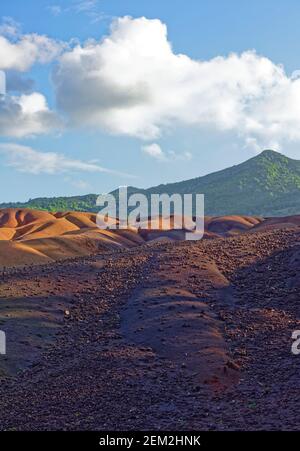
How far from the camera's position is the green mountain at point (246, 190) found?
139625 mm

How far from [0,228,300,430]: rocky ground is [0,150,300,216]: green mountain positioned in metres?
102

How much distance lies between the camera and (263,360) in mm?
14570

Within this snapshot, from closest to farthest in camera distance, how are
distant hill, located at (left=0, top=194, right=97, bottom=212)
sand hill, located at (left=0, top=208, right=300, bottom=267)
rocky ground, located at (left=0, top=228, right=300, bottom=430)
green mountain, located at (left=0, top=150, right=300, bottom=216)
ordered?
rocky ground, located at (left=0, top=228, right=300, bottom=430)
sand hill, located at (left=0, top=208, right=300, bottom=267)
green mountain, located at (left=0, top=150, right=300, bottom=216)
distant hill, located at (left=0, top=194, right=97, bottom=212)

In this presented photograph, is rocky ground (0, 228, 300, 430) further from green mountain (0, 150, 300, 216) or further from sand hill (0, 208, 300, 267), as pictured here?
green mountain (0, 150, 300, 216)

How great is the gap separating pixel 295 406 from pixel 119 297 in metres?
9.70

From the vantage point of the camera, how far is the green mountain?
13962 cm

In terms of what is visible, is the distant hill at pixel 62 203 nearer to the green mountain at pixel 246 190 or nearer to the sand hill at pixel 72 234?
the green mountain at pixel 246 190

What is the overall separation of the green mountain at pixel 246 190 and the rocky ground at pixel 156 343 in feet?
335

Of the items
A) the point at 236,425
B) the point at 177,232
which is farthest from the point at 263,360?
the point at 177,232

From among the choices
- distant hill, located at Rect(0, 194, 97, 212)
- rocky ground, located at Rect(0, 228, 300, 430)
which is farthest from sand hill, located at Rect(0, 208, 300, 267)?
distant hill, located at Rect(0, 194, 97, 212)

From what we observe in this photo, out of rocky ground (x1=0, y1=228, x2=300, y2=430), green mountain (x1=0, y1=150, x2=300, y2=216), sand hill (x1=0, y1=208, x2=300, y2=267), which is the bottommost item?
rocky ground (x1=0, y1=228, x2=300, y2=430)

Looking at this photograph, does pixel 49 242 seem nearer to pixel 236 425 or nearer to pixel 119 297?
pixel 119 297

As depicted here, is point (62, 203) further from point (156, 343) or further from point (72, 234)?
point (156, 343)

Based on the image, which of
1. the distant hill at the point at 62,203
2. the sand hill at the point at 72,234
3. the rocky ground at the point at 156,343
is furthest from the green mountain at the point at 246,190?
the rocky ground at the point at 156,343
